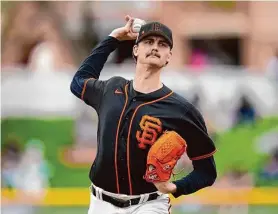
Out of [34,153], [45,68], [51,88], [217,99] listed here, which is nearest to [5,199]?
[34,153]

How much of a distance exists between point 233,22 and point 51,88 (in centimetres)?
742

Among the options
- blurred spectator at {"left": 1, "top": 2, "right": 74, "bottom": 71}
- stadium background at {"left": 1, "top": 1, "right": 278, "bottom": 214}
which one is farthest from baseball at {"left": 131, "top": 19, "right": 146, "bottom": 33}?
blurred spectator at {"left": 1, "top": 2, "right": 74, "bottom": 71}

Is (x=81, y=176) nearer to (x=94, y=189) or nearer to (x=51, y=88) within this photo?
(x=51, y=88)

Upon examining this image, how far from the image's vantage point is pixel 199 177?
539 centimetres

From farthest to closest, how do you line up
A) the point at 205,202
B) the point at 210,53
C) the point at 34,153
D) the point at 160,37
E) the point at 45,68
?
the point at 210,53
the point at 45,68
the point at 34,153
the point at 205,202
the point at 160,37

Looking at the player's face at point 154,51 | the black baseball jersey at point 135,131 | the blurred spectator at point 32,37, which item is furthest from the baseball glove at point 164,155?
the blurred spectator at point 32,37

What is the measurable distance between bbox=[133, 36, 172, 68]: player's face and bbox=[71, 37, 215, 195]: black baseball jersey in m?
0.18

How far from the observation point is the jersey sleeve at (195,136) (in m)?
5.30

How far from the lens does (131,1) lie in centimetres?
A: 2033

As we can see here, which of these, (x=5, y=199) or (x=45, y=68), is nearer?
(x=5, y=199)

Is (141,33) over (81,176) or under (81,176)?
over

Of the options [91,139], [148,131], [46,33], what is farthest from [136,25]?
[46,33]

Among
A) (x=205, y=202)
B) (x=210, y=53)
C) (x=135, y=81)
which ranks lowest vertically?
(x=205, y=202)

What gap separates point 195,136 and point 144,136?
0.95ft
